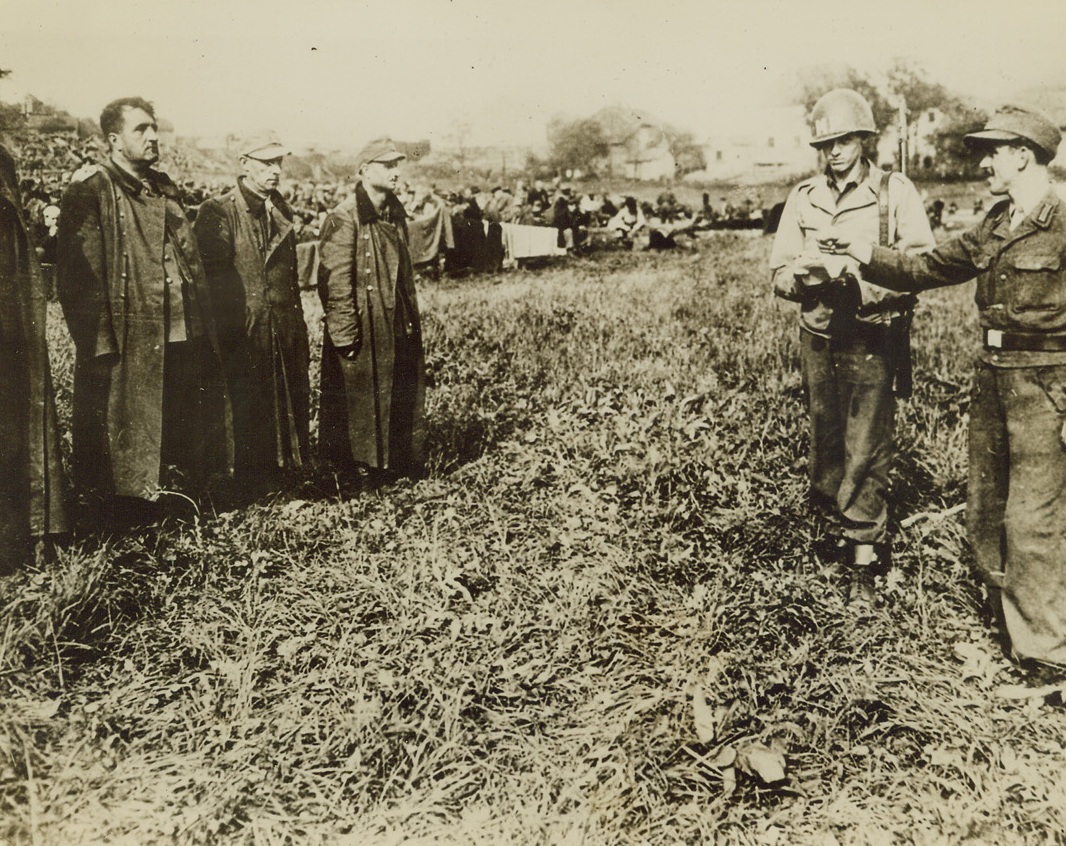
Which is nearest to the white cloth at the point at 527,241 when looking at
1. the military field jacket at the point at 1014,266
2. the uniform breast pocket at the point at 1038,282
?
the military field jacket at the point at 1014,266

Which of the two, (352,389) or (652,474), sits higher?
(352,389)

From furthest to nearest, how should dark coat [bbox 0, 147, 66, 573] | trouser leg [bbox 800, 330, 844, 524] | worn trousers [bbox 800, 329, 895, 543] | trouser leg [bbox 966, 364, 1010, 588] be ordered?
trouser leg [bbox 800, 330, 844, 524]
worn trousers [bbox 800, 329, 895, 543]
dark coat [bbox 0, 147, 66, 573]
trouser leg [bbox 966, 364, 1010, 588]

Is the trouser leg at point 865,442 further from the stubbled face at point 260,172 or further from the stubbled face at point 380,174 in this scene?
the stubbled face at point 260,172

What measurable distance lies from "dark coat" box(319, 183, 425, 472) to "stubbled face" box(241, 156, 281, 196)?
32cm

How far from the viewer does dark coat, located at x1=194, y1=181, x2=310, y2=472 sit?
3.95 meters

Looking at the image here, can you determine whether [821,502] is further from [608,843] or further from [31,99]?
[31,99]

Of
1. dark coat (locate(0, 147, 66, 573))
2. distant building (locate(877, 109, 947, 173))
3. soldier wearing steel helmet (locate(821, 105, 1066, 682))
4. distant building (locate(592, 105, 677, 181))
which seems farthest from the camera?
distant building (locate(592, 105, 677, 181))

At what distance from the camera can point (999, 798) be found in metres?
2.52

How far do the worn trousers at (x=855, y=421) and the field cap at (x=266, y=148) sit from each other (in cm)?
258

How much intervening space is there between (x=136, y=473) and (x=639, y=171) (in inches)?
602

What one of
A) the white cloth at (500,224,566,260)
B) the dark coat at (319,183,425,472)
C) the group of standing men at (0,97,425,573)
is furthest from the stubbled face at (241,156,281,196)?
the white cloth at (500,224,566,260)

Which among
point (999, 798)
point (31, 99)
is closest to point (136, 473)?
point (31, 99)

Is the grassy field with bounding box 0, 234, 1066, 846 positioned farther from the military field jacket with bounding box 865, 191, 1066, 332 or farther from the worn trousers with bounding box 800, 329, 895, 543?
the military field jacket with bounding box 865, 191, 1066, 332

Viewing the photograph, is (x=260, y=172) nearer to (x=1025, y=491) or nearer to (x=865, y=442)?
(x=865, y=442)
